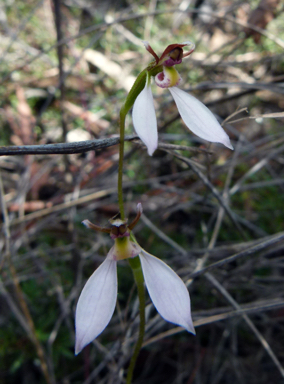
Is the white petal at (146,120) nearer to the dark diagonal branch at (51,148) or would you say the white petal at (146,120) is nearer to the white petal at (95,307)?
the dark diagonal branch at (51,148)

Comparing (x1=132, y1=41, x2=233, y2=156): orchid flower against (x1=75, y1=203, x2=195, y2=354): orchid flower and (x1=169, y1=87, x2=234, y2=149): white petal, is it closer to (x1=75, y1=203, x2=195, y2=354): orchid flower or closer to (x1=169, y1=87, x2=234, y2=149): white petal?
(x1=169, y1=87, x2=234, y2=149): white petal

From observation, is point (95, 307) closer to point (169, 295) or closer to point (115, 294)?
point (115, 294)

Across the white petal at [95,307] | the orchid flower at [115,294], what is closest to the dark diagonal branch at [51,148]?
the orchid flower at [115,294]

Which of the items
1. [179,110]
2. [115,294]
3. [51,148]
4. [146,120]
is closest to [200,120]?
[179,110]

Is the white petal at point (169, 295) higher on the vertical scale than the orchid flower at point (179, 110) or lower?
lower

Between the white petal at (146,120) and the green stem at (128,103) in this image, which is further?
the green stem at (128,103)

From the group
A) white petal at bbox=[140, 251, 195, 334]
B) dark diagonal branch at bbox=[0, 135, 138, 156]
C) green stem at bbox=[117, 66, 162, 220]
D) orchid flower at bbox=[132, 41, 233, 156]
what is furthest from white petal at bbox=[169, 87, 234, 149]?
white petal at bbox=[140, 251, 195, 334]

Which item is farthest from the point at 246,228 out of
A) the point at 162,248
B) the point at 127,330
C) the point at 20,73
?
the point at 20,73
